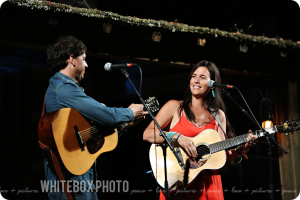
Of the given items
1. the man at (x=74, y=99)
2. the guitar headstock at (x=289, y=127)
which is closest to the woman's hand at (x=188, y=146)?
the man at (x=74, y=99)

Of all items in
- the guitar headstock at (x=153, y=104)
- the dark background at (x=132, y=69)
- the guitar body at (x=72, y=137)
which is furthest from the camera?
the dark background at (x=132, y=69)

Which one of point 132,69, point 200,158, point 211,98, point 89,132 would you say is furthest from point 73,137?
point 132,69

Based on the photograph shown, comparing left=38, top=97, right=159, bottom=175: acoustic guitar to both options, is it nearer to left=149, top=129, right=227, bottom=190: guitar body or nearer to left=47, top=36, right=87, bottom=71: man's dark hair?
left=47, top=36, right=87, bottom=71: man's dark hair

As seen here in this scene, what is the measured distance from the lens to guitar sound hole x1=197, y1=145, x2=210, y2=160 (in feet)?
11.4

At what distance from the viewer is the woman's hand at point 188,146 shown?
11.0 feet

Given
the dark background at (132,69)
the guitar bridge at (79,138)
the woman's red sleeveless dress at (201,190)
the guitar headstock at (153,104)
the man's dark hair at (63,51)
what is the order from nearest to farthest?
the guitar bridge at (79,138) < the man's dark hair at (63,51) < the guitar headstock at (153,104) < the woman's red sleeveless dress at (201,190) < the dark background at (132,69)

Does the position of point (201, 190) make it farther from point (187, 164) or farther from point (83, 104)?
point (83, 104)

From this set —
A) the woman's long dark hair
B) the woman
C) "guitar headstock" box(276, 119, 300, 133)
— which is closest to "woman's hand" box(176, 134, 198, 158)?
the woman

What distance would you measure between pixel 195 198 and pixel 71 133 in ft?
5.05

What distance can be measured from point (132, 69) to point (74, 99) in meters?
6.44

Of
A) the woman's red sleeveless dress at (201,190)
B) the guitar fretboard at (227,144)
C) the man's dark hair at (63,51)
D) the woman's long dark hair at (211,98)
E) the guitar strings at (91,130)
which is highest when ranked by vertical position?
the man's dark hair at (63,51)

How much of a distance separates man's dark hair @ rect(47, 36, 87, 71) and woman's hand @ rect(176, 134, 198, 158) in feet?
4.71

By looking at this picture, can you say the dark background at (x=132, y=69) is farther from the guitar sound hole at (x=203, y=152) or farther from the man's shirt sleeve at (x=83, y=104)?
the man's shirt sleeve at (x=83, y=104)

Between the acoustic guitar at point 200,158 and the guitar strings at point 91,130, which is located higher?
the guitar strings at point 91,130
